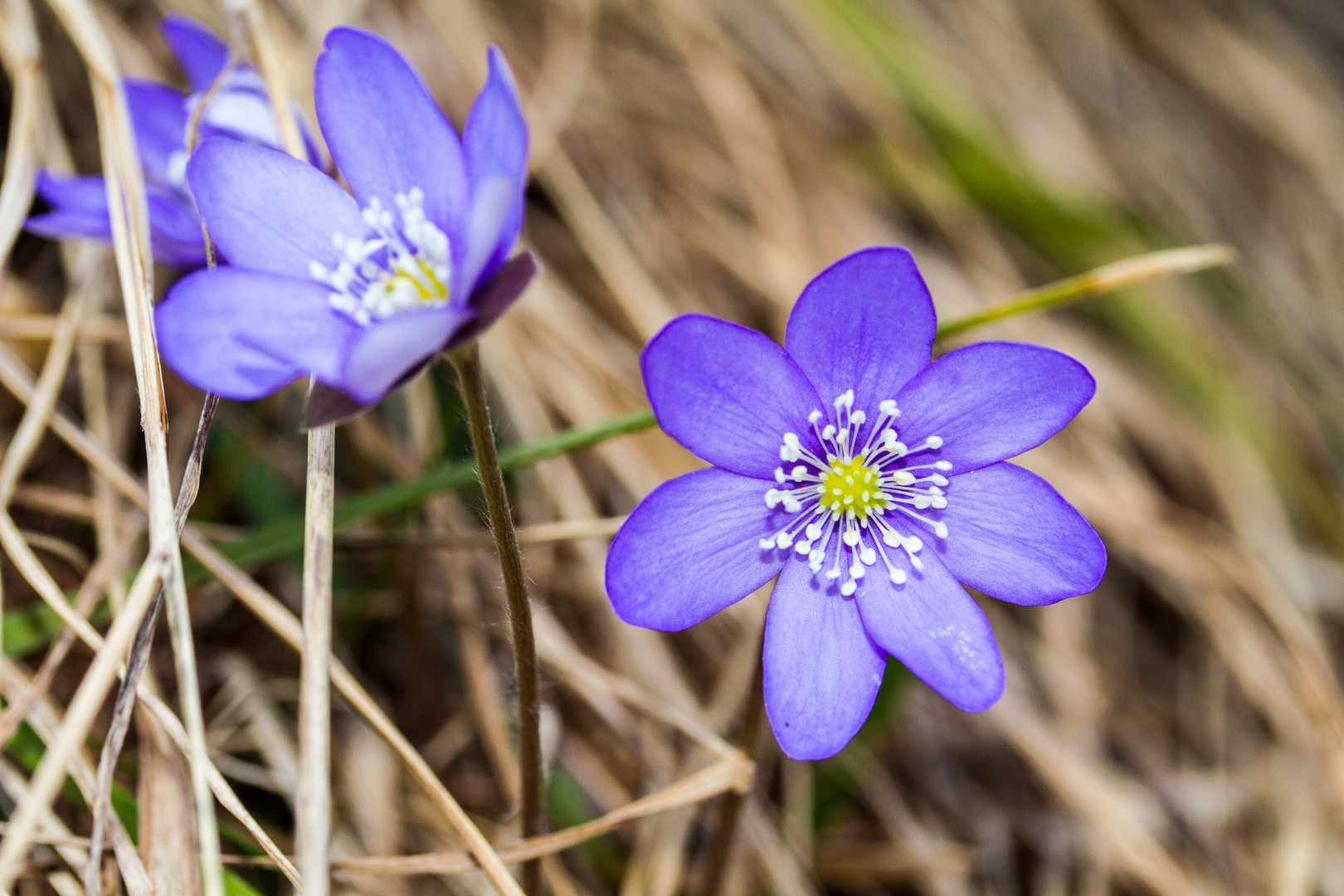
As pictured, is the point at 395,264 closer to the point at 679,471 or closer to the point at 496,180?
the point at 496,180

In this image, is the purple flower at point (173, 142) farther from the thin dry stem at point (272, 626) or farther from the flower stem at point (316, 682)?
the flower stem at point (316, 682)

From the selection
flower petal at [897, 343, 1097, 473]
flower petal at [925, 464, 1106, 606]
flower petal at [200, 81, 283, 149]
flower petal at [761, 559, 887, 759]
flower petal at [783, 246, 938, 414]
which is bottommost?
flower petal at [761, 559, 887, 759]

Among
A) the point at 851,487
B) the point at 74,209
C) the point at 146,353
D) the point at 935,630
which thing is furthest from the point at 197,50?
the point at 935,630

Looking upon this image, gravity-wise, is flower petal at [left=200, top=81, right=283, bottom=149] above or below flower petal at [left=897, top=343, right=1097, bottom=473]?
above

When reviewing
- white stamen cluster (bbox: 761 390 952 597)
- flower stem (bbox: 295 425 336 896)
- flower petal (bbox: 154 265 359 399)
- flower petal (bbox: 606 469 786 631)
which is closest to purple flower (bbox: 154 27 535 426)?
flower petal (bbox: 154 265 359 399)

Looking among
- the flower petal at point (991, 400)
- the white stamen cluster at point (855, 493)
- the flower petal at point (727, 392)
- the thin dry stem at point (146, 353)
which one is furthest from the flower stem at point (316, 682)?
the flower petal at point (991, 400)

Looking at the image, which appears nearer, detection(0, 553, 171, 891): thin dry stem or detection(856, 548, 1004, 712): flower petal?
detection(0, 553, 171, 891): thin dry stem

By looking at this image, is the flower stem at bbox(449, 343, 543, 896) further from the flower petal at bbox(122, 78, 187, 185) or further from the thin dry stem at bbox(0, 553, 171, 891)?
the flower petal at bbox(122, 78, 187, 185)
